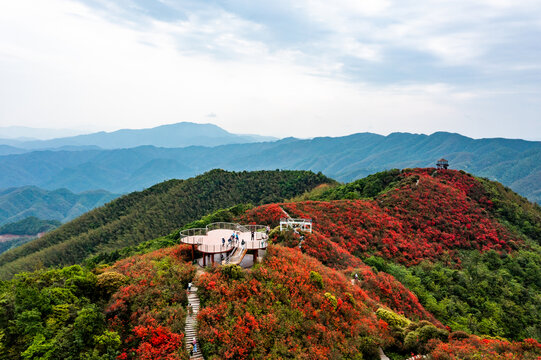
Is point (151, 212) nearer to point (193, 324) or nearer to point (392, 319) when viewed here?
point (193, 324)

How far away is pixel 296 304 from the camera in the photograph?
15.6 meters

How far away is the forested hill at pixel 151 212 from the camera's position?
2530 inches

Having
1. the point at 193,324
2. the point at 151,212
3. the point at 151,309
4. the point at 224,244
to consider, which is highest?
the point at 224,244

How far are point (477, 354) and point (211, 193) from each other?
73837 mm

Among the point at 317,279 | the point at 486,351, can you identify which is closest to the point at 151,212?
the point at 317,279

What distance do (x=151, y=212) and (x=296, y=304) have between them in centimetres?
6689

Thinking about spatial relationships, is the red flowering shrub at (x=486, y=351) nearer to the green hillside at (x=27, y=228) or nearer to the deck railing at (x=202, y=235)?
the deck railing at (x=202, y=235)

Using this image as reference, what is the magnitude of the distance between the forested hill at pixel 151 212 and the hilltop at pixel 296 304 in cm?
4372

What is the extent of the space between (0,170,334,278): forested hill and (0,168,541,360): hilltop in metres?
43.7

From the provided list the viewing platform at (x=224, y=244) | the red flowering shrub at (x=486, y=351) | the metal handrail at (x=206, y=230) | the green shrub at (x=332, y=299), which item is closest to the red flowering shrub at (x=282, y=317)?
the green shrub at (x=332, y=299)

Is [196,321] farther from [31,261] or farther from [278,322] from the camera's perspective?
[31,261]

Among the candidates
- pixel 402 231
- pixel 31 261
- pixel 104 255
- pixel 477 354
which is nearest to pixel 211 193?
pixel 104 255

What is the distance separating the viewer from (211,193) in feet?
266

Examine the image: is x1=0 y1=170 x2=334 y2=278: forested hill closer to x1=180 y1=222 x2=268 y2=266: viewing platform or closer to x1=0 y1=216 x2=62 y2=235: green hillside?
x1=180 y1=222 x2=268 y2=266: viewing platform
